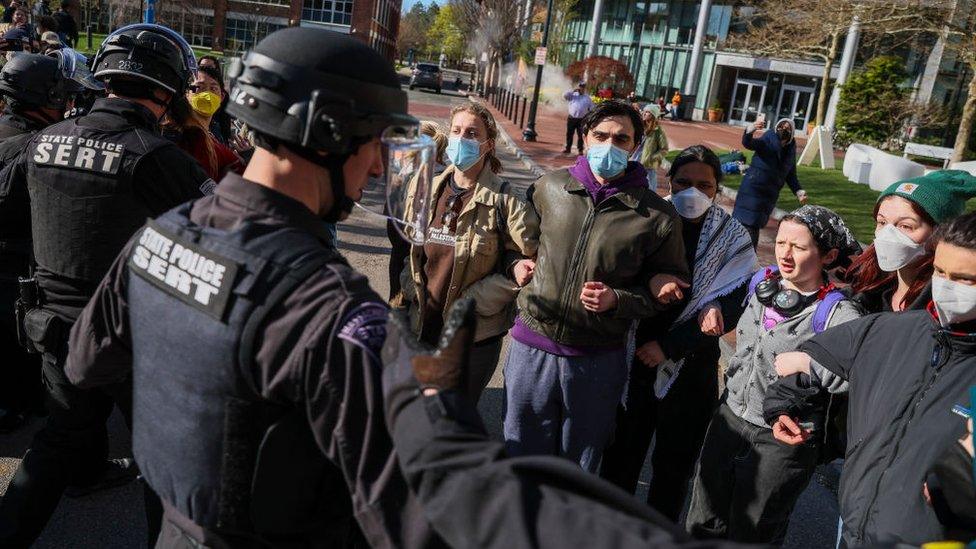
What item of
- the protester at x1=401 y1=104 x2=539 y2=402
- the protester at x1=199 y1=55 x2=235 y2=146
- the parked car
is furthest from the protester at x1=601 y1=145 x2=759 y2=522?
the parked car

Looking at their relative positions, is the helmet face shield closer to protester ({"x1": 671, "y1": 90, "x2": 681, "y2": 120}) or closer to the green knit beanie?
the green knit beanie

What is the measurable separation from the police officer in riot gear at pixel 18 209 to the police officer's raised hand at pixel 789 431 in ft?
10.6

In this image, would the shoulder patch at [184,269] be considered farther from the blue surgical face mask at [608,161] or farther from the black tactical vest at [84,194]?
the blue surgical face mask at [608,161]

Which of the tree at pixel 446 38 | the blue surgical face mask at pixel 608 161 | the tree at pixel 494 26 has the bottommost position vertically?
the blue surgical face mask at pixel 608 161

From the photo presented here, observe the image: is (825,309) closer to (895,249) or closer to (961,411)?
(895,249)


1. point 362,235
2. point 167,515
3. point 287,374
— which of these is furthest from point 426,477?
point 362,235

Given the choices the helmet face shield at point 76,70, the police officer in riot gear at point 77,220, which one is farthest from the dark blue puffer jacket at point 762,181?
the police officer in riot gear at point 77,220

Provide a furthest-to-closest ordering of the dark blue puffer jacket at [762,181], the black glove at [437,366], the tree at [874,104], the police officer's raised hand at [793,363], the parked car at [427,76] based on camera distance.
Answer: the parked car at [427,76]
the tree at [874,104]
the dark blue puffer jacket at [762,181]
the police officer's raised hand at [793,363]
the black glove at [437,366]

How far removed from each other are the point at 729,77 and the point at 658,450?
41683 mm

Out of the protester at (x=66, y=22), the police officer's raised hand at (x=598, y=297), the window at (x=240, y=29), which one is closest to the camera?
the police officer's raised hand at (x=598, y=297)

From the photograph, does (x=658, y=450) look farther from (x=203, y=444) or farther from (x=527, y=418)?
(x=203, y=444)

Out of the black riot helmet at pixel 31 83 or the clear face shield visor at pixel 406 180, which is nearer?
the clear face shield visor at pixel 406 180

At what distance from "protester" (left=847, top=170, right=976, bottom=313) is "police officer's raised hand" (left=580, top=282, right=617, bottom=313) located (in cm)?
94

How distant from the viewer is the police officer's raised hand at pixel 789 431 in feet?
8.80
